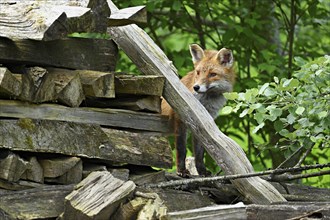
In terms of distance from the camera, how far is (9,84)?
16.2ft

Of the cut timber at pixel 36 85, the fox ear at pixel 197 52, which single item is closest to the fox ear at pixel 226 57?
the fox ear at pixel 197 52

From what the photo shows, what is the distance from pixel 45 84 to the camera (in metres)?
5.22

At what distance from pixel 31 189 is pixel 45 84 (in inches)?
28.5

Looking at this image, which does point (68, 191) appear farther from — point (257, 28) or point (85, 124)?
point (257, 28)

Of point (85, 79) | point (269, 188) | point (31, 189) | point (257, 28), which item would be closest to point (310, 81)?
point (269, 188)

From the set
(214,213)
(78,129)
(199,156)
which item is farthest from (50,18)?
(199,156)

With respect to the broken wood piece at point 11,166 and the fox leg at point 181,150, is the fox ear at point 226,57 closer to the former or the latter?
the fox leg at point 181,150

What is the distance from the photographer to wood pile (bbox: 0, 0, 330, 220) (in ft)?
16.2

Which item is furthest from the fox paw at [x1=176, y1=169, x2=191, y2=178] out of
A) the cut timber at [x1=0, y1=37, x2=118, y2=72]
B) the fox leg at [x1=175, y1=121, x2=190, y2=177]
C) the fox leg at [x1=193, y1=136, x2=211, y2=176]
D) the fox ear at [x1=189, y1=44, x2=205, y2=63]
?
the fox ear at [x1=189, y1=44, x2=205, y2=63]

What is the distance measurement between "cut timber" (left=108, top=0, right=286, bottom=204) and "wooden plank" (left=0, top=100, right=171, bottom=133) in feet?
0.73

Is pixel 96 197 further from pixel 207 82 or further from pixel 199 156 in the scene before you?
pixel 207 82

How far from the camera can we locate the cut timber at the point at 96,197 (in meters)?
4.79

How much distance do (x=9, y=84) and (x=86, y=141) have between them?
2.59ft

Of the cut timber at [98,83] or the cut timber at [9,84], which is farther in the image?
the cut timber at [98,83]
